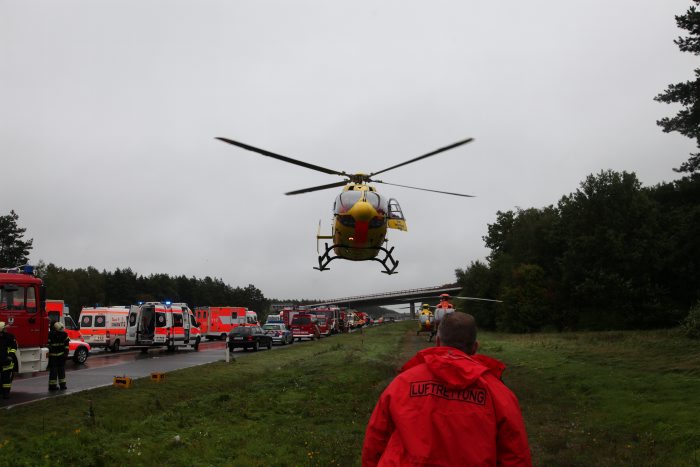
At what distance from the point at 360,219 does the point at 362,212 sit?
8.3 inches

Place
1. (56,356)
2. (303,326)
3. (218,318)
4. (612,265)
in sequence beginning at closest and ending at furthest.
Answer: (56,356) < (303,326) < (218,318) < (612,265)

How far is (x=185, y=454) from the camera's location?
903cm

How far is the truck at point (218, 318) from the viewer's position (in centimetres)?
4897

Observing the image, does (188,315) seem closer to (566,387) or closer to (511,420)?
(566,387)

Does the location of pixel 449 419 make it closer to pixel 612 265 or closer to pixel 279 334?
pixel 279 334

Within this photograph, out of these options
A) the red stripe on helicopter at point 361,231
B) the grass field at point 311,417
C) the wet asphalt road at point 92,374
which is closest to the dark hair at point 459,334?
the grass field at point 311,417

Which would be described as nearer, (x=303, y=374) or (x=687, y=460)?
(x=687, y=460)

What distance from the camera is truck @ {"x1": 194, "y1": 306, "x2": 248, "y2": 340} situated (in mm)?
48969

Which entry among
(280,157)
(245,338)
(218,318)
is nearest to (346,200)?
(280,157)

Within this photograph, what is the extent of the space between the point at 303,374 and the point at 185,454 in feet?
33.0

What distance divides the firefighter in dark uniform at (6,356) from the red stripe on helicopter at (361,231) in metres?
8.91

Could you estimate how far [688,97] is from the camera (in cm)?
3062

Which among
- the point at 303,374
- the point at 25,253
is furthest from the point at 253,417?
the point at 25,253

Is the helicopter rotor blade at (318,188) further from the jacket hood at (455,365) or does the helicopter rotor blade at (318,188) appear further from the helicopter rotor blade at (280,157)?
the jacket hood at (455,365)
